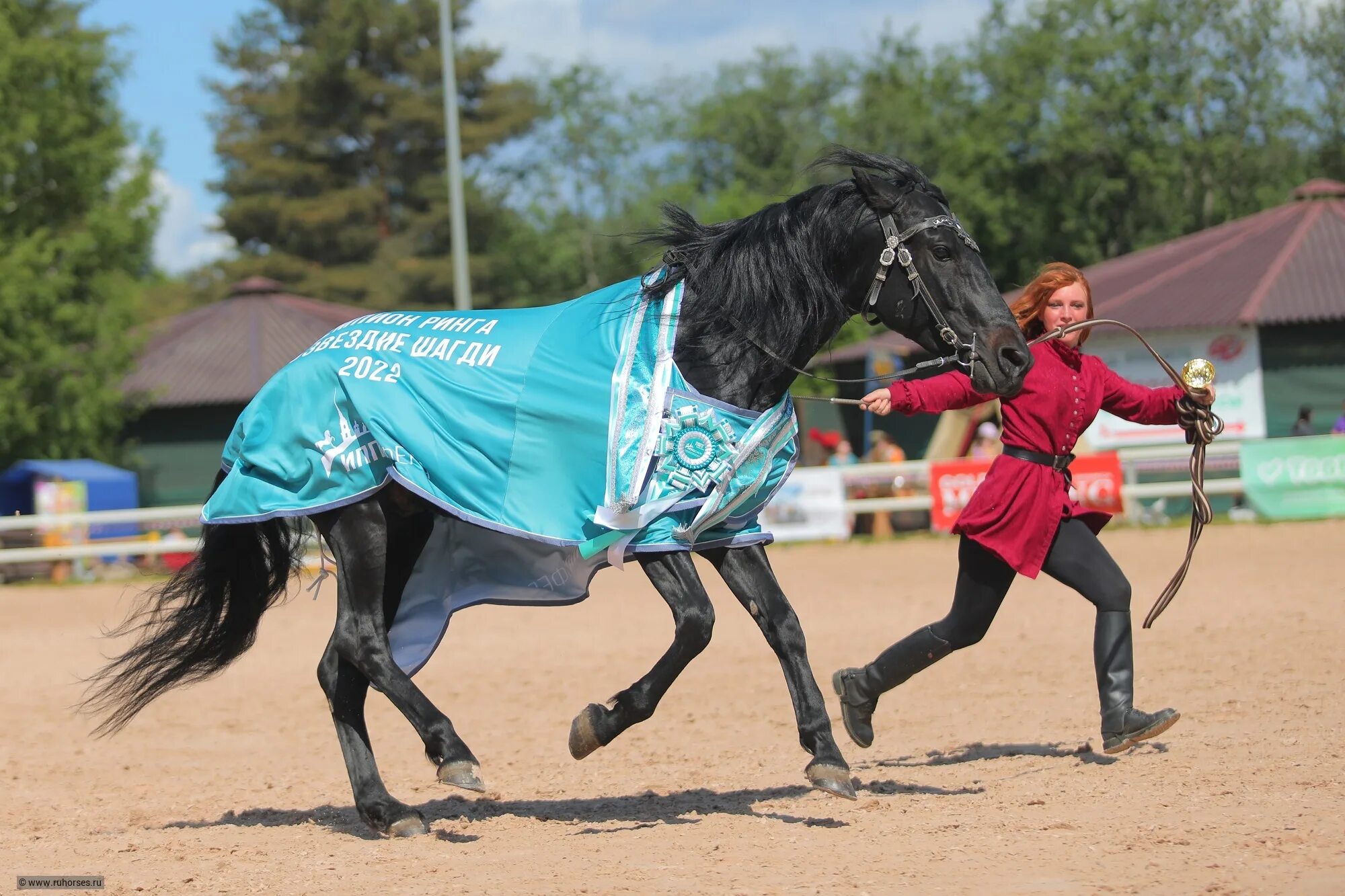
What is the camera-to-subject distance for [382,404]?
507cm

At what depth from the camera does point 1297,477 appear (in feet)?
50.8

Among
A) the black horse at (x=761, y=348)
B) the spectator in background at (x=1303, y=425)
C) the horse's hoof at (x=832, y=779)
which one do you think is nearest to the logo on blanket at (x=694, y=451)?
the black horse at (x=761, y=348)

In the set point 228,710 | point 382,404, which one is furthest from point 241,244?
point 382,404

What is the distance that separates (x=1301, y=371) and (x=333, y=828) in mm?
17410

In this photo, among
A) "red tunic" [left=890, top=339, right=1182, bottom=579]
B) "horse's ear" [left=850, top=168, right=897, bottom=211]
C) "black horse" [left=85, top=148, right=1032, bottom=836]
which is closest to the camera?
"black horse" [left=85, top=148, right=1032, bottom=836]

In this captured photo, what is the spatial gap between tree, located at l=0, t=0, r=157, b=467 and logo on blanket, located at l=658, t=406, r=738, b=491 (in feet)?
55.5

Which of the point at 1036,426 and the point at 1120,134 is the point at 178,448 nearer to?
the point at 1036,426

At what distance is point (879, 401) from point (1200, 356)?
15638mm

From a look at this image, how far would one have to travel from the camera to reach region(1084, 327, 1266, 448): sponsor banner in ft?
61.3

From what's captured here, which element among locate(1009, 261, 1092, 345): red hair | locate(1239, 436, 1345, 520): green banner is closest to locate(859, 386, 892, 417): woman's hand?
locate(1009, 261, 1092, 345): red hair

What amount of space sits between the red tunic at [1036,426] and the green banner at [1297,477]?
1109cm

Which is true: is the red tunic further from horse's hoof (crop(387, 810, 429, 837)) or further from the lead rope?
horse's hoof (crop(387, 810, 429, 837))

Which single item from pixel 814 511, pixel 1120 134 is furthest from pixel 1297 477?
pixel 1120 134

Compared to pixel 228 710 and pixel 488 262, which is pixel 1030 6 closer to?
pixel 488 262
